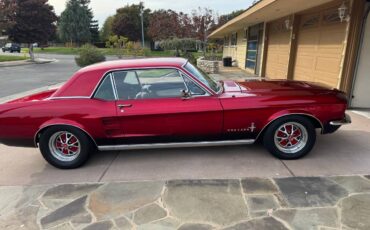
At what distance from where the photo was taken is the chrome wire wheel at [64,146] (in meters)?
3.96

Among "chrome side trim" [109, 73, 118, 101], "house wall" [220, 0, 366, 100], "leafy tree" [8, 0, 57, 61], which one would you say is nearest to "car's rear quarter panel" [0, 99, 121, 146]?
"chrome side trim" [109, 73, 118, 101]

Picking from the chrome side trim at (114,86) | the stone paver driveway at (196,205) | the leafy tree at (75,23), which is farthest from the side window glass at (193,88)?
the leafy tree at (75,23)

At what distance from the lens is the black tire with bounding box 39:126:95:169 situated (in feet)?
12.7

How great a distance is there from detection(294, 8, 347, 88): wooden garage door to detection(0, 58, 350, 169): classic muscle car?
3.48 m

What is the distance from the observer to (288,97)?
3898mm

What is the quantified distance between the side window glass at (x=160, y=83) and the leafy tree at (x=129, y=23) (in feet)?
181

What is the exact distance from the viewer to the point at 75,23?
196ft

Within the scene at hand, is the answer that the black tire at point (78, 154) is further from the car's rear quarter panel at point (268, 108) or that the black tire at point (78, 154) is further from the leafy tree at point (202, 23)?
the leafy tree at point (202, 23)

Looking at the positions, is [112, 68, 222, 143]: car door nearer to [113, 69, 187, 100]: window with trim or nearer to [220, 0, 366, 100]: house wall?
[113, 69, 187, 100]: window with trim

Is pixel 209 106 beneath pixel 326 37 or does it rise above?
beneath

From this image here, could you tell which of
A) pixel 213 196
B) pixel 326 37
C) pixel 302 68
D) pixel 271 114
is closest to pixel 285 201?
pixel 213 196

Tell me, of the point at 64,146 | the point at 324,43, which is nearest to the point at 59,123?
the point at 64,146

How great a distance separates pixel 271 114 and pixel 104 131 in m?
2.32

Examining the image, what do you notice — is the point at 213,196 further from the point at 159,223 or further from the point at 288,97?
the point at 288,97
